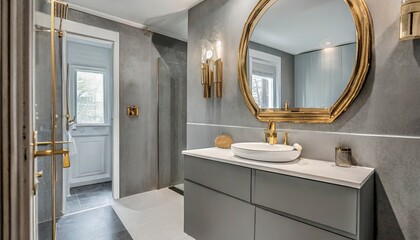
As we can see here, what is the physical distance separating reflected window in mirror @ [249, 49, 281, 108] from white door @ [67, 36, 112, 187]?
8.16 feet

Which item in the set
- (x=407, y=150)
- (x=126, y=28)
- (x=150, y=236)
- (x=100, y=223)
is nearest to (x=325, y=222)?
(x=407, y=150)

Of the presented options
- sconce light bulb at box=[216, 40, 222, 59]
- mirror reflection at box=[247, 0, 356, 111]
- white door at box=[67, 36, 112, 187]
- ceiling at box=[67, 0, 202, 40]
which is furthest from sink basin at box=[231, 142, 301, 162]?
white door at box=[67, 36, 112, 187]

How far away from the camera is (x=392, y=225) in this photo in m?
1.27

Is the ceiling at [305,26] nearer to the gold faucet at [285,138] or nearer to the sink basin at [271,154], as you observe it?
the gold faucet at [285,138]

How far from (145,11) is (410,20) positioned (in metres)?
2.61

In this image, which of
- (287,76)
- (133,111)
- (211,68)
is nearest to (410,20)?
(287,76)

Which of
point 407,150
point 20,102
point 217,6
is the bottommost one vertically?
point 407,150

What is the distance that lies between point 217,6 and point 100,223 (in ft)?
8.76

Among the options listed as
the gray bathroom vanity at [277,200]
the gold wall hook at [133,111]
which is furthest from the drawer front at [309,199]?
the gold wall hook at [133,111]

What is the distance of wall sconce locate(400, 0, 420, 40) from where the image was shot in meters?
1.13

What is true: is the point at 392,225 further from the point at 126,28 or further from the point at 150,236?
the point at 126,28

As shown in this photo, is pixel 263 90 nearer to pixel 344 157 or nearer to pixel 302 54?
pixel 302 54

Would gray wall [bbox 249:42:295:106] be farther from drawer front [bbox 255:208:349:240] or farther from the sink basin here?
drawer front [bbox 255:208:349:240]

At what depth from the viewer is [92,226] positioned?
2357 millimetres
